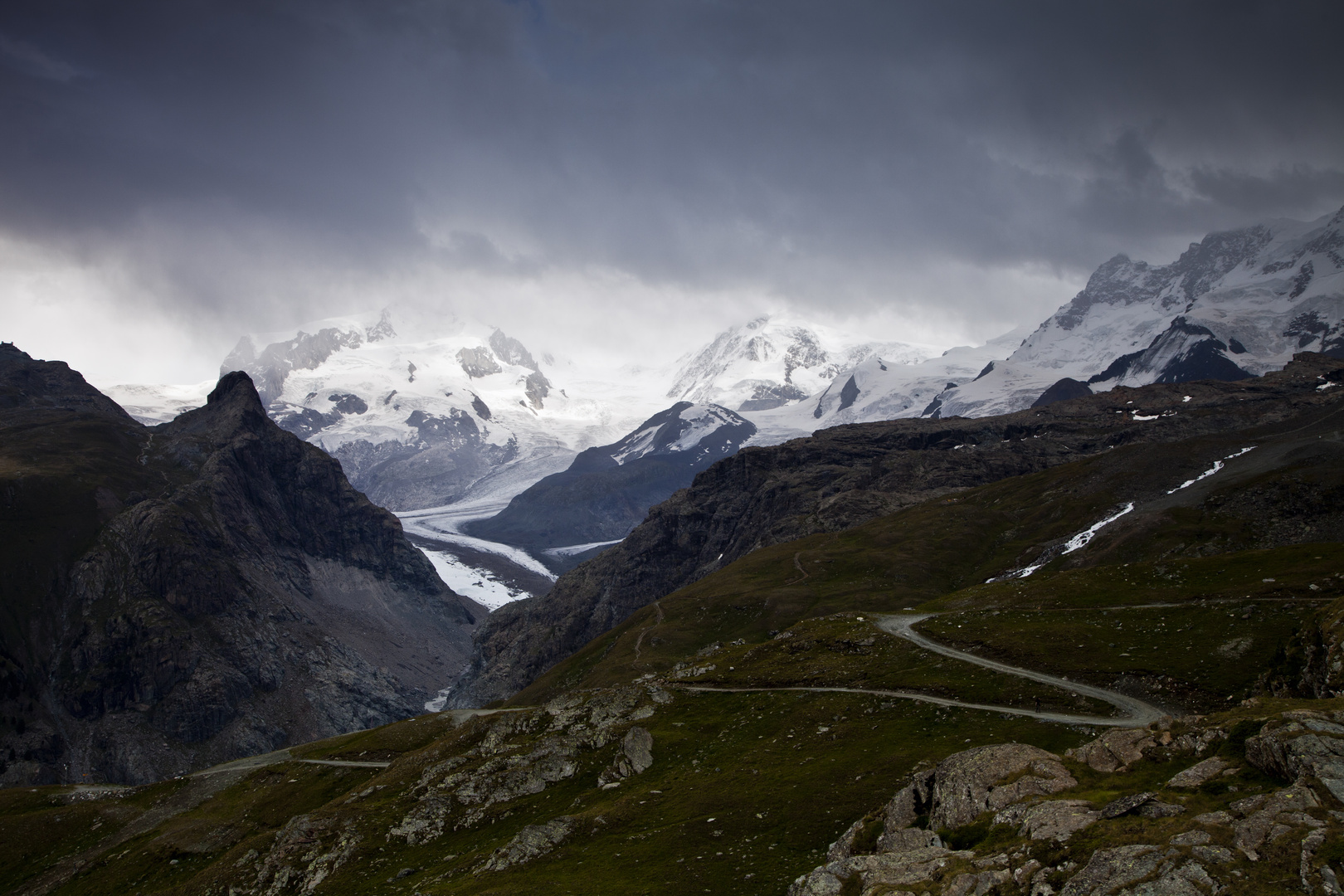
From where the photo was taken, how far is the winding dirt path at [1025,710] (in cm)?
4578

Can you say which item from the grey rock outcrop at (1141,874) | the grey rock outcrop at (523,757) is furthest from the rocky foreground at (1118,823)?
the grey rock outcrop at (523,757)

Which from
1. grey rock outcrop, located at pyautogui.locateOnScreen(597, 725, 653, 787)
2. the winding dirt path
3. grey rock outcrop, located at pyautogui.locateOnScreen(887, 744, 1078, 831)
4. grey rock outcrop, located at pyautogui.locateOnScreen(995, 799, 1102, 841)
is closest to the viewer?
grey rock outcrop, located at pyautogui.locateOnScreen(995, 799, 1102, 841)

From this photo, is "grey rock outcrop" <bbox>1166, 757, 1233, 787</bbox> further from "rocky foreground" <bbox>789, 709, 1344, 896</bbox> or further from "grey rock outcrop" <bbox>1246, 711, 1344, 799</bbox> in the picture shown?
"grey rock outcrop" <bbox>1246, 711, 1344, 799</bbox>

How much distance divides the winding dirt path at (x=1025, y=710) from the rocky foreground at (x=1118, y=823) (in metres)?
10.9

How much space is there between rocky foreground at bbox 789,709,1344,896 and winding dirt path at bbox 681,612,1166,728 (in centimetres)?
1089

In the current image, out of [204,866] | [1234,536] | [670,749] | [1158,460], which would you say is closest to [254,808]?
[204,866]

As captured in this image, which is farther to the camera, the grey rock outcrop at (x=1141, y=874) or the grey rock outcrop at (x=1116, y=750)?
the grey rock outcrop at (x=1116, y=750)

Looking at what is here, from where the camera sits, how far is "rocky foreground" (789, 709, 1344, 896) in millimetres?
19703

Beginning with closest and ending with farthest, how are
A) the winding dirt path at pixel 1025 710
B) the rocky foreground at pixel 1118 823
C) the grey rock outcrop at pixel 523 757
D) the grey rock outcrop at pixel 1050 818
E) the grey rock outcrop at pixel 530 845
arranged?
the rocky foreground at pixel 1118 823, the grey rock outcrop at pixel 1050 818, the grey rock outcrop at pixel 530 845, the winding dirt path at pixel 1025 710, the grey rock outcrop at pixel 523 757

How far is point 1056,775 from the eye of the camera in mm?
29844

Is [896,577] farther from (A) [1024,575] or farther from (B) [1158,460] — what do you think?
(B) [1158,460]

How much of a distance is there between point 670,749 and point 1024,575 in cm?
8923

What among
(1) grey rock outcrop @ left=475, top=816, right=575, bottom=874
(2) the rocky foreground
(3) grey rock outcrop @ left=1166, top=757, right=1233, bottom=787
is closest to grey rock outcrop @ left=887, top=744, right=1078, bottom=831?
(2) the rocky foreground

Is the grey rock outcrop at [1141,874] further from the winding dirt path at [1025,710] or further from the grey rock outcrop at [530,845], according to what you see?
the grey rock outcrop at [530,845]
